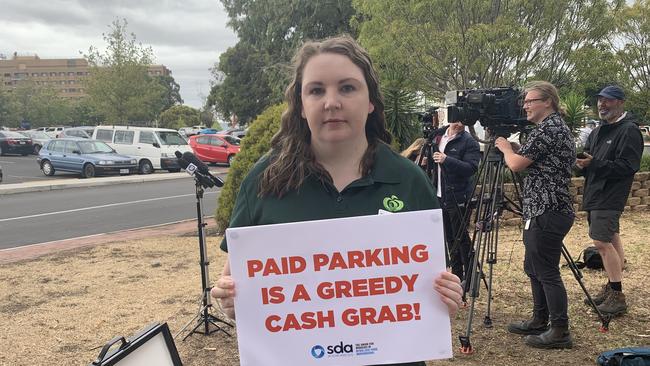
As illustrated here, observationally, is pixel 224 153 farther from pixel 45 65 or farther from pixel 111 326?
pixel 45 65

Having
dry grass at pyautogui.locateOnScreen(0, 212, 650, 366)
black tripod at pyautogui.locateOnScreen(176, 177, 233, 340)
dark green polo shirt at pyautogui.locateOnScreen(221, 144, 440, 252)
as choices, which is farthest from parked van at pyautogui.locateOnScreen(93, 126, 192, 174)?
dark green polo shirt at pyautogui.locateOnScreen(221, 144, 440, 252)

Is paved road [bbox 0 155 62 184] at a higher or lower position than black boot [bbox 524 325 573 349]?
higher

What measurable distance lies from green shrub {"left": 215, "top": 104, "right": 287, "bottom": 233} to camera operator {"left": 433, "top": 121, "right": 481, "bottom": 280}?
294 centimetres

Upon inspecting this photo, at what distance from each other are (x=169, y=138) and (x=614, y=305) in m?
19.7

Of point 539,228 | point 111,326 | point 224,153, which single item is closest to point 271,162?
point 539,228

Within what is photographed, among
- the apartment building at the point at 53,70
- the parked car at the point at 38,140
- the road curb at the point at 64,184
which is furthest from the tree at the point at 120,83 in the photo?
the apartment building at the point at 53,70

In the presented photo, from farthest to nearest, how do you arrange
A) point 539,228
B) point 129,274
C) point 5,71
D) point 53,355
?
point 5,71 → point 129,274 → point 53,355 → point 539,228

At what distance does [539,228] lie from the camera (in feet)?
12.3

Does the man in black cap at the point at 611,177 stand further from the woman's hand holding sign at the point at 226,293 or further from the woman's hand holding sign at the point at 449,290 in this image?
the woman's hand holding sign at the point at 226,293

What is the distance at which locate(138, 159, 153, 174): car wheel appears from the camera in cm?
2112

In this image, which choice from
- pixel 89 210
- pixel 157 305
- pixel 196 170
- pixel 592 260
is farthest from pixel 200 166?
pixel 89 210

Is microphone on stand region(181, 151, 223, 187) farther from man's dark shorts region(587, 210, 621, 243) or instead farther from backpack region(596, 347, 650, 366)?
man's dark shorts region(587, 210, 621, 243)

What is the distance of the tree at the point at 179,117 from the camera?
7012 cm

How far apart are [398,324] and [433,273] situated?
204mm
